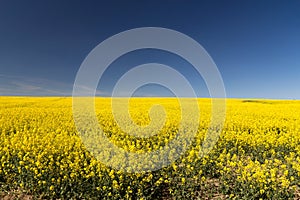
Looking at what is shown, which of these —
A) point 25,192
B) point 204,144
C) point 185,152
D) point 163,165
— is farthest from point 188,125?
point 25,192

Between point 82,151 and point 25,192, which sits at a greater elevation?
point 82,151

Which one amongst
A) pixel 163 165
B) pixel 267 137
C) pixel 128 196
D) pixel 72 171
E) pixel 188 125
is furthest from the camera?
pixel 188 125

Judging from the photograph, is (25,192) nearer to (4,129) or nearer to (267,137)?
(4,129)

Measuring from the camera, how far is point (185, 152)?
9758 mm

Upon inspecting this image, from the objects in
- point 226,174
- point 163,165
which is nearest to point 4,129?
point 163,165

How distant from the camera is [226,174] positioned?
7.76 meters

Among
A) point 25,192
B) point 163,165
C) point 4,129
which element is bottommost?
point 25,192

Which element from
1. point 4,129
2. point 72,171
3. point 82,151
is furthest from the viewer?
point 4,129

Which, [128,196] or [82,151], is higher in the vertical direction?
[82,151]

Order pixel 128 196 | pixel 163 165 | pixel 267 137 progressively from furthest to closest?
1. pixel 267 137
2. pixel 163 165
3. pixel 128 196

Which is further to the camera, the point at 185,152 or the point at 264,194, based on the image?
the point at 185,152

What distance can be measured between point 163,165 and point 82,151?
8.99 feet

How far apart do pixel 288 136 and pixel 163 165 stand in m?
6.34

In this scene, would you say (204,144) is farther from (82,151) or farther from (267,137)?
(82,151)
